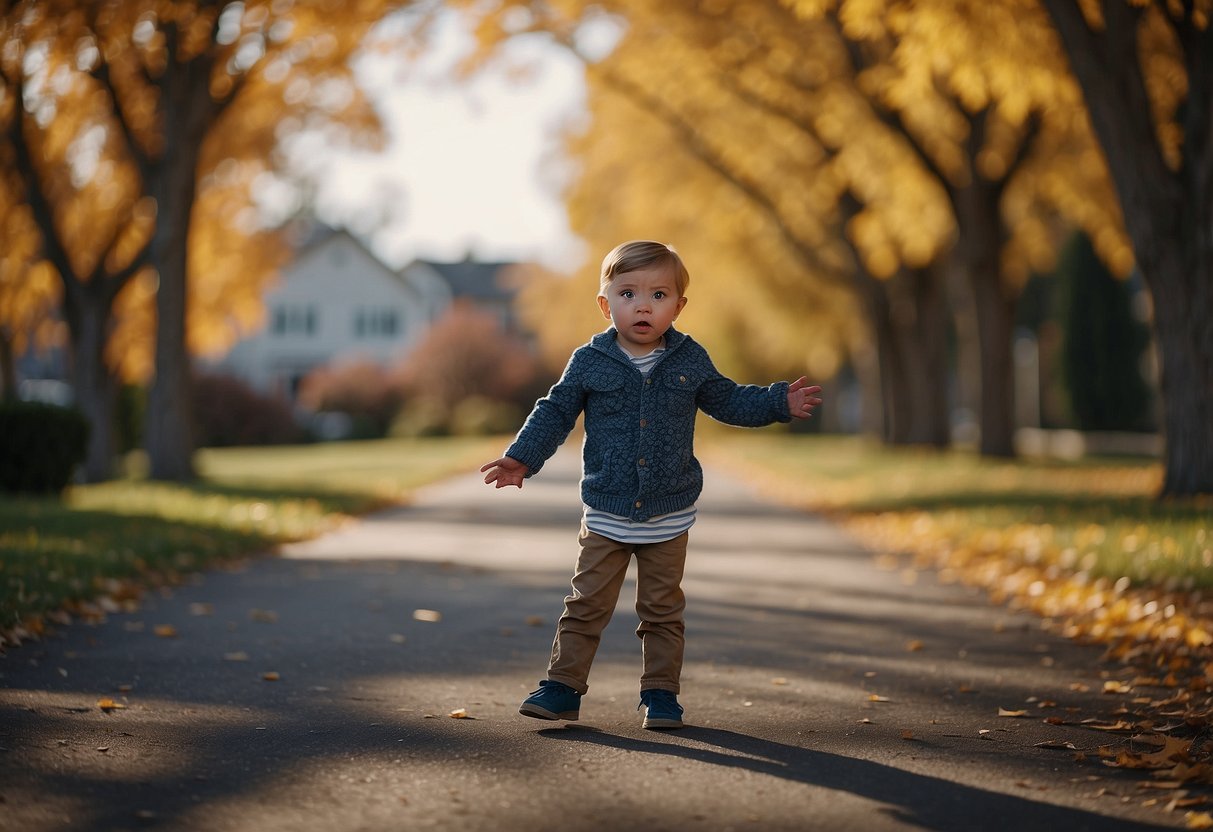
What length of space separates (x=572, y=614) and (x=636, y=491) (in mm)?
494

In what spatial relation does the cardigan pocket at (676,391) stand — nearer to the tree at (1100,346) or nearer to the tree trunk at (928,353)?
the tree trunk at (928,353)

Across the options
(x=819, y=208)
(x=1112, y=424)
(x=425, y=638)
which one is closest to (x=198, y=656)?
(x=425, y=638)

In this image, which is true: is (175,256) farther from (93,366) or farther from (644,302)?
(644,302)

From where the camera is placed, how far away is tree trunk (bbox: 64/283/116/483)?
21281 millimetres

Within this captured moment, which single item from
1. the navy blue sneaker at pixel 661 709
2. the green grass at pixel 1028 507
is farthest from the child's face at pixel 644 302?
the green grass at pixel 1028 507

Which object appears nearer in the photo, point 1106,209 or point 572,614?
point 572,614

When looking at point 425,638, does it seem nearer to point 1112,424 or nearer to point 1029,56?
point 1029,56

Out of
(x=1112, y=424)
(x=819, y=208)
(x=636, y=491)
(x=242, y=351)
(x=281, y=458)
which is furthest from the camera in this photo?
(x=242, y=351)

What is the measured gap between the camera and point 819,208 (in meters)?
25.7

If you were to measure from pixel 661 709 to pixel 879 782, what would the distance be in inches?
38.9

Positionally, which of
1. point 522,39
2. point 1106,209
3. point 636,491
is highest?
point 522,39

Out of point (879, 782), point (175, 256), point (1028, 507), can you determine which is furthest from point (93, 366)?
point (879, 782)

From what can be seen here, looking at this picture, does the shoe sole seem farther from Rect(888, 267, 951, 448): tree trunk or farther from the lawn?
Rect(888, 267, 951, 448): tree trunk

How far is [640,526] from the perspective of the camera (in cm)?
511
